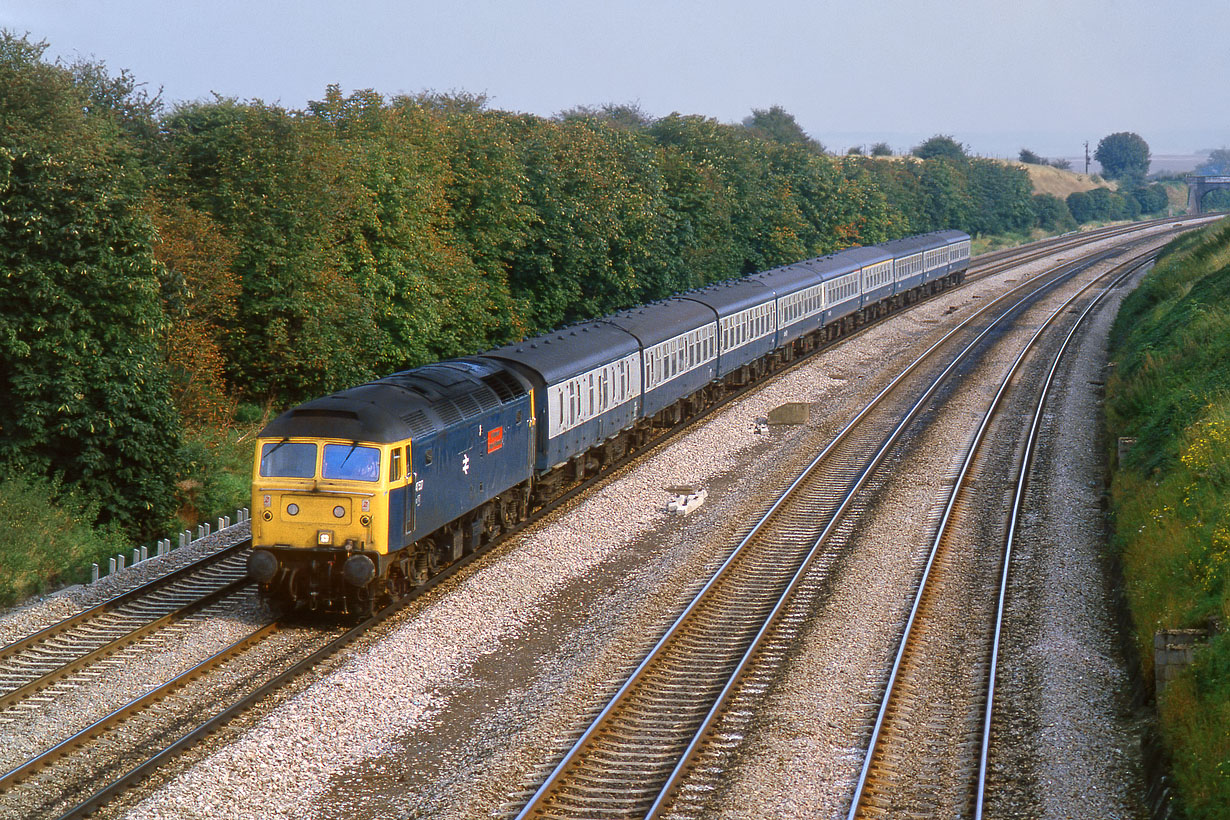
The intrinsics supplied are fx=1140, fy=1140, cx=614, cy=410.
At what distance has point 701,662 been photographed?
16406mm

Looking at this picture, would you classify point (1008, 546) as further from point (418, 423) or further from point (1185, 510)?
point (418, 423)

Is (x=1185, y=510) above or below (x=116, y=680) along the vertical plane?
above

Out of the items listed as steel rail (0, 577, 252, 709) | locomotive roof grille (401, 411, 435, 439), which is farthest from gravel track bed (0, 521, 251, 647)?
locomotive roof grille (401, 411, 435, 439)

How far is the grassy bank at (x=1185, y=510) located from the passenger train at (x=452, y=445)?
10.8m

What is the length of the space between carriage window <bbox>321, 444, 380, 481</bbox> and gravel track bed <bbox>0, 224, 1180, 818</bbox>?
2.46 meters

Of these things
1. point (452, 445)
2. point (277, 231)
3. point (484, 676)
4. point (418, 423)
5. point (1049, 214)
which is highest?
point (1049, 214)

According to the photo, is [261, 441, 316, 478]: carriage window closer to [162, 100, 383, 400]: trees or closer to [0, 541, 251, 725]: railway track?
[0, 541, 251, 725]: railway track

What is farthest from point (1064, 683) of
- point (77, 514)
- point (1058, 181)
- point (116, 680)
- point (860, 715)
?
point (1058, 181)

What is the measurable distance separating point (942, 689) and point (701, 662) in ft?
11.0

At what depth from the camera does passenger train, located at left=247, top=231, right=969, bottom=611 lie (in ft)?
55.9

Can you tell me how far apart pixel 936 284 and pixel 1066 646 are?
58211 millimetres

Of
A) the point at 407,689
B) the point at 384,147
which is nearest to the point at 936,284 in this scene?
the point at 384,147

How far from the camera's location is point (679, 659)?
16.5m

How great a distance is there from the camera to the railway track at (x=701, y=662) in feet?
40.8
